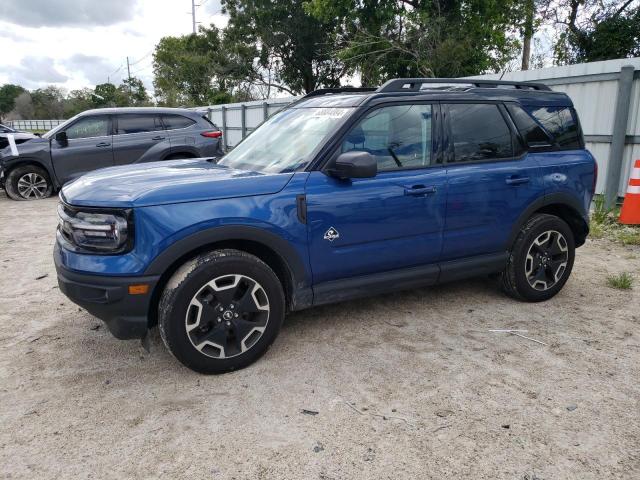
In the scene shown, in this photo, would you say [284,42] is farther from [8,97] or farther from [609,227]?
[8,97]

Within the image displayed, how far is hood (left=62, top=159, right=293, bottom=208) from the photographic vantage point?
2.92 m

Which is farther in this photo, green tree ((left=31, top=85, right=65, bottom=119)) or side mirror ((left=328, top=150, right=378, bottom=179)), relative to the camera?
green tree ((left=31, top=85, right=65, bottom=119))

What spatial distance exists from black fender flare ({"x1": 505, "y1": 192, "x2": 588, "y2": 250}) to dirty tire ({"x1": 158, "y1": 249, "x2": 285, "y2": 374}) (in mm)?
2070

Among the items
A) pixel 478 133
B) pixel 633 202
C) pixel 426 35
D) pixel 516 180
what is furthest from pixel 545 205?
pixel 426 35

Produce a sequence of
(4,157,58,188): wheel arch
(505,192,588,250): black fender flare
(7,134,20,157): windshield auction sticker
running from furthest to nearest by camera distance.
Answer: (4,157,58,188): wheel arch → (7,134,20,157): windshield auction sticker → (505,192,588,250): black fender flare

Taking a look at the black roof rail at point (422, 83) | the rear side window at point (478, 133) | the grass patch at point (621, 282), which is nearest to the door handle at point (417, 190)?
the rear side window at point (478, 133)

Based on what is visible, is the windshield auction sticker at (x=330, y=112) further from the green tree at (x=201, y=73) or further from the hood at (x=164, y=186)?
the green tree at (x=201, y=73)

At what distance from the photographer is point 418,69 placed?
1781 centimetres

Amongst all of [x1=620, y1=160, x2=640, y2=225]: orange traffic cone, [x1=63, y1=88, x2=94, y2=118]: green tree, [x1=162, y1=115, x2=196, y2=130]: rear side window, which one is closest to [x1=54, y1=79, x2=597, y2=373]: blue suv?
[x1=620, y1=160, x2=640, y2=225]: orange traffic cone

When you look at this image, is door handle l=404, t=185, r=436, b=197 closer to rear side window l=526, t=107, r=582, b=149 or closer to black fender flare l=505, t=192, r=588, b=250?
black fender flare l=505, t=192, r=588, b=250

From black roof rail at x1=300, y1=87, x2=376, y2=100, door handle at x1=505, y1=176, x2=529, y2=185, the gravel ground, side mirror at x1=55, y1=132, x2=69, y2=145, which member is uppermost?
black roof rail at x1=300, y1=87, x2=376, y2=100

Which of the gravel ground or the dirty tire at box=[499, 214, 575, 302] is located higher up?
the dirty tire at box=[499, 214, 575, 302]

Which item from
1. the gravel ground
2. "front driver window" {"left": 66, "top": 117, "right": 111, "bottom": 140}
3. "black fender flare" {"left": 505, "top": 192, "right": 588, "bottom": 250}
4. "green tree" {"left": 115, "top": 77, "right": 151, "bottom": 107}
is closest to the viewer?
the gravel ground

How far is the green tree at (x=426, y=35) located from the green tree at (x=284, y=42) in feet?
27.3
